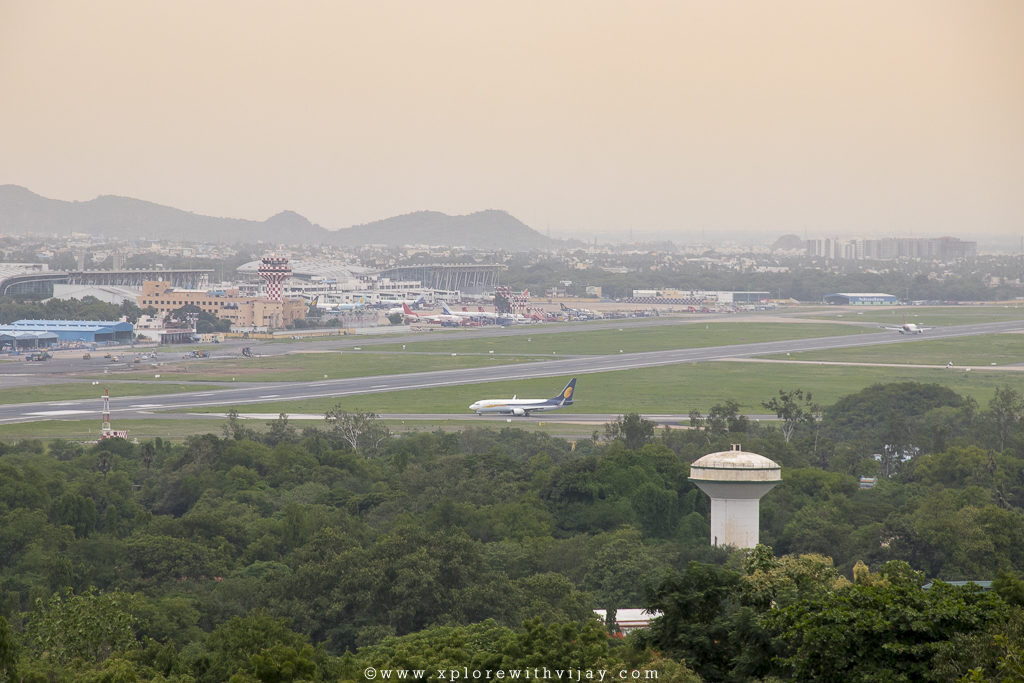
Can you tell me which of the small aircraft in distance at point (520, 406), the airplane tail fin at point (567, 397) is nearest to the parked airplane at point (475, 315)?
the small aircraft in distance at point (520, 406)

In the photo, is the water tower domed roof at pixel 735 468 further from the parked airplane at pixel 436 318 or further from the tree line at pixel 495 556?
the parked airplane at pixel 436 318

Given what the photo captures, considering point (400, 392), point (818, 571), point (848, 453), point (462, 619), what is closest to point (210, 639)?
point (462, 619)

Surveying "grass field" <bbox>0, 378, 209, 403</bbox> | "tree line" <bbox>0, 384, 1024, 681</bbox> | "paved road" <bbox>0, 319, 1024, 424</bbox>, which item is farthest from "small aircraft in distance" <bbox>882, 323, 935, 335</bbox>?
→ "grass field" <bbox>0, 378, 209, 403</bbox>

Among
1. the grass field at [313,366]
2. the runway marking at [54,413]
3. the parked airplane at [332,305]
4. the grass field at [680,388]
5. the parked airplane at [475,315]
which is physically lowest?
the grass field at [680,388]

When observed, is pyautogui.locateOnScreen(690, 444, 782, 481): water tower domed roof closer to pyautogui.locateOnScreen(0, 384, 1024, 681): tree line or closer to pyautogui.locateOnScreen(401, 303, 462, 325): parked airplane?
pyautogui.locateOnScreen(0, 384, 1024, 681): tree line

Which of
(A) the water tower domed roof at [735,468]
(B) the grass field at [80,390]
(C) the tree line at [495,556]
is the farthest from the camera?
(B) the grass field at [80,390]

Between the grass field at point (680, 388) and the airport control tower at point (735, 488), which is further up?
the airport control tower at point (735, 488)

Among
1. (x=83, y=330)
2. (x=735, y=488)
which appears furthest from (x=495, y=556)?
(x=83, y=330)
